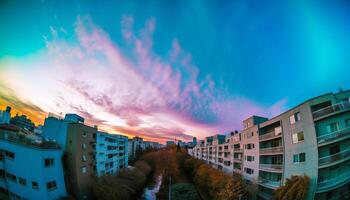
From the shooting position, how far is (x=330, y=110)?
17359mm

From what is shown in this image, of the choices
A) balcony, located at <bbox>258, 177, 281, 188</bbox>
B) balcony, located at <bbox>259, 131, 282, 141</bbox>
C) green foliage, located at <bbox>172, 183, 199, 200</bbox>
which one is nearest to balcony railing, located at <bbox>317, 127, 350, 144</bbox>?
balcony, located at <bbox>259, 131, 282, 141</bbox>

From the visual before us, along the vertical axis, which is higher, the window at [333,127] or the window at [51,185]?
the window at [333,127]

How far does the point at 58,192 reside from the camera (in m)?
23.6

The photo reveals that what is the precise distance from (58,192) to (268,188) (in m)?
32.4

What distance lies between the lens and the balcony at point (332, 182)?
16406 mm

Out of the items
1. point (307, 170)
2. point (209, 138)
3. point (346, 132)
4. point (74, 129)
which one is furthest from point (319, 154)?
point (209, 138)

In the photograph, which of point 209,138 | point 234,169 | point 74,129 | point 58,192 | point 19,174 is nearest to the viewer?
point 19,174

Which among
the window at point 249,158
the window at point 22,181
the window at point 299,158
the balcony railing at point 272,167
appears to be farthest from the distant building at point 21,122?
the window at point 299,158

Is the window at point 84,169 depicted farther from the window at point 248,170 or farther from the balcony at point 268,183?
the window at point 248,170

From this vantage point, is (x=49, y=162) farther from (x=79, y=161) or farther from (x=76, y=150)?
(x=79, y=161)

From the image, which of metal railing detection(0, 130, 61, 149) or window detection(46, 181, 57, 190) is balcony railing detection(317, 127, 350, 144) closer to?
window detection(46, 181, 57, 190)

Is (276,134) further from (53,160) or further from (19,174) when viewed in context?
(19,174)

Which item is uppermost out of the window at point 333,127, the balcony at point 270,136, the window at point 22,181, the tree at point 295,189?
the window at point 333,127

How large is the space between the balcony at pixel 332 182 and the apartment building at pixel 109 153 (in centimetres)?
3852
